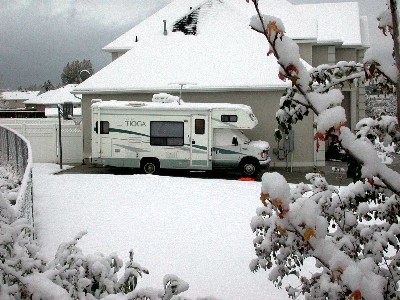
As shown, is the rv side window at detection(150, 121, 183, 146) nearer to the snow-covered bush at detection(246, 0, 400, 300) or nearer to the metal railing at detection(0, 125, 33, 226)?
the metal railing at detection(0, 125, 33, 226)

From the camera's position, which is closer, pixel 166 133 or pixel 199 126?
pixel 199 126

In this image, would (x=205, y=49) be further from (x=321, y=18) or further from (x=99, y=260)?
(x=99, y=260)

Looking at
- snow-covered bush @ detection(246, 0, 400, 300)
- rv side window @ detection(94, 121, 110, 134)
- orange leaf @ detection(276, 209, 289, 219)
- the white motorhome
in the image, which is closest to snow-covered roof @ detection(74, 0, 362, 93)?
the white motorhome

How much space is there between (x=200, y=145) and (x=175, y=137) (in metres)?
1.03

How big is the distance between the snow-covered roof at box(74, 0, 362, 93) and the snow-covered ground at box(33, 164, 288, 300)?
30.0ft

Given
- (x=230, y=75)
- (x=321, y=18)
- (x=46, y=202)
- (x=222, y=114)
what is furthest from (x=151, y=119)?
(x=321, y=18)

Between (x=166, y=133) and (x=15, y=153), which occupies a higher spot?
(x=166, y=133)

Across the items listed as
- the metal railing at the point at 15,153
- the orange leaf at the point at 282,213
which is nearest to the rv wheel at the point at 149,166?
the metal railing at the point at 15,153

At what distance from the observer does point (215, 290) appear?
604cm

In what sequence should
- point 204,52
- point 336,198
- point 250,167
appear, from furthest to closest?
point 204,52 → point 250,167 → point 336,198

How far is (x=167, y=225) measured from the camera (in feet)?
28.2

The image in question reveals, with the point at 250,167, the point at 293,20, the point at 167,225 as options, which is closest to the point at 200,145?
the point at 250,167

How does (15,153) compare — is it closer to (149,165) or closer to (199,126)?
(149,165)

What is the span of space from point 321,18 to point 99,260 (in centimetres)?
3261
